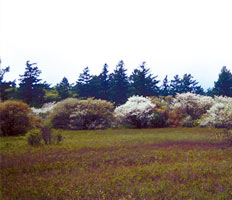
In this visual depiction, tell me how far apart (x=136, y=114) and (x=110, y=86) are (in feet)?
83.4

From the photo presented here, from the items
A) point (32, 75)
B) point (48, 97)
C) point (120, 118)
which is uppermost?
point (32, 75)

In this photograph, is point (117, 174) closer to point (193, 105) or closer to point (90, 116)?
point (90, 116)

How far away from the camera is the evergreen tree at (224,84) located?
45719 millimetres

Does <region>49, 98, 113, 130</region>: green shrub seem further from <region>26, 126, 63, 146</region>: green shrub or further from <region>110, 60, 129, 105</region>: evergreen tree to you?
<region>110, 60, 129, 105</region>: evergreen tree

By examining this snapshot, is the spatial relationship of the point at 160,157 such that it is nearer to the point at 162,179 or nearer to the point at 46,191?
the point at 162,179

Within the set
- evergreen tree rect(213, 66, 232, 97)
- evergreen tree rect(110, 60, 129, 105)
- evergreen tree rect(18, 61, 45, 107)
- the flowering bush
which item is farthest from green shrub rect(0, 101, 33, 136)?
evergreen tree rect(213, 66, 232, 97)

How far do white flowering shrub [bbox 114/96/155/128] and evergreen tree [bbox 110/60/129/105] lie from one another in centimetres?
2001

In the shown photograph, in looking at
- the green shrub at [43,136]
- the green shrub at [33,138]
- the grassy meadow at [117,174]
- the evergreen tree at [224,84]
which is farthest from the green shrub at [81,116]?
the evergreen tree at [224,84]

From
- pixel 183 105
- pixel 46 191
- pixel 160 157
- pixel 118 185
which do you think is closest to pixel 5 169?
pixel 46 191

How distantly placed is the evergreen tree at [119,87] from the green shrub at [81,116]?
20.9 metres

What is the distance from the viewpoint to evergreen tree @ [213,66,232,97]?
45719mm

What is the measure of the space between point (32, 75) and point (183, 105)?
25203mm

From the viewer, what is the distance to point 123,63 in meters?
50.7

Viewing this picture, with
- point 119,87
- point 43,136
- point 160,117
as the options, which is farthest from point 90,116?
point 119,87
